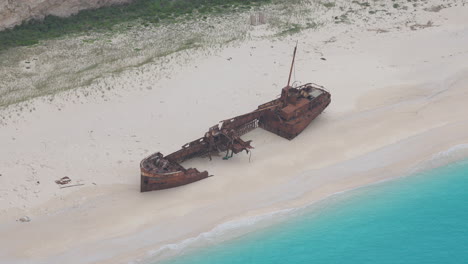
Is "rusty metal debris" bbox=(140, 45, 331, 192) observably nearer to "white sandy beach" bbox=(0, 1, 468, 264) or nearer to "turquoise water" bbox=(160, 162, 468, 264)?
"white sandy beach" bbox=(0, 1, 468, 264)

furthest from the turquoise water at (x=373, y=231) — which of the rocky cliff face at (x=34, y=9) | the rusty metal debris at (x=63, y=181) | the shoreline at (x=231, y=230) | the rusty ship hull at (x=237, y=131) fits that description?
the rocky cliff face at (x=34, y=9)

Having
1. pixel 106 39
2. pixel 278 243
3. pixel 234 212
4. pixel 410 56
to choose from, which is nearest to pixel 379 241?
pixel 278 243

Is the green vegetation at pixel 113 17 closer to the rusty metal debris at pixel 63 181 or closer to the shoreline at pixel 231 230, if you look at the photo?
the rusty metal debris at pixel 63 181

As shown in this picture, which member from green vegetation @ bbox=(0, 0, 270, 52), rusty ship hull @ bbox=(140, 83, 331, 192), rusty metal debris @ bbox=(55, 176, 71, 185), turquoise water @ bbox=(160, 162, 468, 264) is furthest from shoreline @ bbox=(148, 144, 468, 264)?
green vegetation @ bbox=(0, 0, 270, 52)

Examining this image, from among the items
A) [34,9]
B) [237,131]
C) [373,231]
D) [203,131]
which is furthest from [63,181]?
[34,9]

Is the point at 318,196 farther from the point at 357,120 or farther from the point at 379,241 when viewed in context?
the point at 357,120

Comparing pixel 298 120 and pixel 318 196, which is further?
pixel 298 120

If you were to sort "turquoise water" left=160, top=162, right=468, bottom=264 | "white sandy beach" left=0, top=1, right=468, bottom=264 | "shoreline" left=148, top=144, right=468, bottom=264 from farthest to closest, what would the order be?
"turquoise water" left=160, top=162, right=468, bottom=264 < "white sandy beach" left=0, top=1, right=468, bottom=264 < "shoreline" left=148, top=144, right=468, bottom=264
